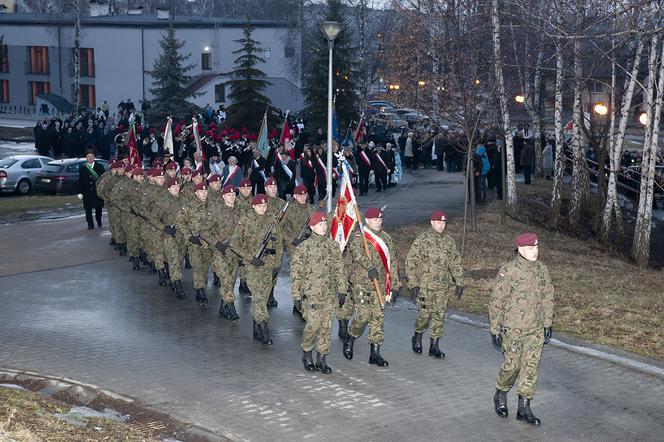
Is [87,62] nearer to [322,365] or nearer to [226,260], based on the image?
[226,260]

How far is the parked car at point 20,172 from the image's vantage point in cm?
3272

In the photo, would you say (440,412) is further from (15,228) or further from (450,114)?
(15,228)

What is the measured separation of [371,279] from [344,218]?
112 centimetres

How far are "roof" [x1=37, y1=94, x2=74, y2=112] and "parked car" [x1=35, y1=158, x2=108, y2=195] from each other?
35.9m

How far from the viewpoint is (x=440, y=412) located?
10.9m

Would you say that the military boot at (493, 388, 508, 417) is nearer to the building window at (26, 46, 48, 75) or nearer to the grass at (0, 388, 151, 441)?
the grass at (0, 388, 151, 441)

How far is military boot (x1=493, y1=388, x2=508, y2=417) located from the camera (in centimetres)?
1075

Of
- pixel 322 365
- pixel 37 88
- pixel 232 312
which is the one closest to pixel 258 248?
pixel 232 312

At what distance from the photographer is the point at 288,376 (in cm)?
1210

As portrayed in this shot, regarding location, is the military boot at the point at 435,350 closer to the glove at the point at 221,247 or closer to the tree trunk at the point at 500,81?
the glove at the point at 221,247

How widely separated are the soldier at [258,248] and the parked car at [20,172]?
20.2m

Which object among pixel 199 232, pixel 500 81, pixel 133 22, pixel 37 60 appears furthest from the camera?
pixel 37 60

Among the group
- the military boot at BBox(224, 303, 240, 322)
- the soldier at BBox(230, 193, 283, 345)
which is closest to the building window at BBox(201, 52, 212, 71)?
the military boot at BBox(224, 303, 240, 322)

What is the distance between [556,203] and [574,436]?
62.3 ft
